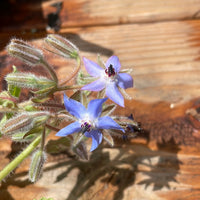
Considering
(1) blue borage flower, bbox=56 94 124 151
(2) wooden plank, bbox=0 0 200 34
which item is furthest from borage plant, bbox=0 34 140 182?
(2) wooden plank, bbox=0 0 200 34

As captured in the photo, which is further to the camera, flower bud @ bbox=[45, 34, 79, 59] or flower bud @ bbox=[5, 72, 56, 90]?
flower bud @ bbox=[45, 34, 79, 59]

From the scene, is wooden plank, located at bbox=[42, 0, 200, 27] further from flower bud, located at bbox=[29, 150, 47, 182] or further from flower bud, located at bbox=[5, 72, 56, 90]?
flower bud, located at bbox=[29, 150, 47, 182]

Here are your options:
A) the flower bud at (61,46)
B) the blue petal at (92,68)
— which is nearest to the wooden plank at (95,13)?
the flower bud at (61,46)

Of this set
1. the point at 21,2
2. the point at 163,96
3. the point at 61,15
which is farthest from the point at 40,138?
the point at 21,2

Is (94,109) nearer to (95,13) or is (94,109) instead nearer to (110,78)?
(110,78)

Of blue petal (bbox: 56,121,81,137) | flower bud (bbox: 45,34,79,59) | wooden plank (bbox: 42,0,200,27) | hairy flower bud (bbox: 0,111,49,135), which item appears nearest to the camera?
blue petal (bbox: 56,121,81,137)

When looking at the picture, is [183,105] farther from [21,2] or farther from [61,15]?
[21,2]

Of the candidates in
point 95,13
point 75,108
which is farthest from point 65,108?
point 95,13
